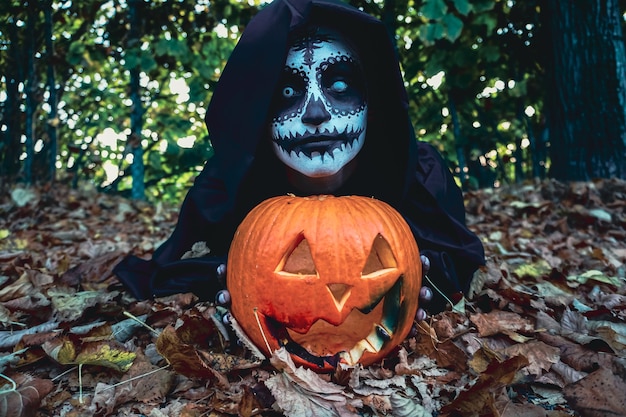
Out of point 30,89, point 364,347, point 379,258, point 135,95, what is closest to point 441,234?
point 379,258

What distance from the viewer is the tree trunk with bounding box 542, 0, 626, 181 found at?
14.1 feet

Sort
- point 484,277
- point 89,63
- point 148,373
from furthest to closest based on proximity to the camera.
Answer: point 89,63 < point 484,277 < point 148,373

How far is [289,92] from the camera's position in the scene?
1803 mm

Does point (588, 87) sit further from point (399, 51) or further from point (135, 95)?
point (135, 95)

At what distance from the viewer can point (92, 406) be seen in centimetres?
131

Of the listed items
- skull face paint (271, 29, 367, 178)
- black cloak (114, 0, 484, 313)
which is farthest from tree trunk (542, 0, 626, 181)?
skull face paint (271, 29, 367, 178)

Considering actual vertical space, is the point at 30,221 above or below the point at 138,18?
below

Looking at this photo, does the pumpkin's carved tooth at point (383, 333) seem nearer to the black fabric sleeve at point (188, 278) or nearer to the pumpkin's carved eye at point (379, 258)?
the pumpkin's carved eye at point (379, 258)

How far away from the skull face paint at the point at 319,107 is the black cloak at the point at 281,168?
0.23ft

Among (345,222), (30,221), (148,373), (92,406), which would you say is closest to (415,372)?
(345,222)

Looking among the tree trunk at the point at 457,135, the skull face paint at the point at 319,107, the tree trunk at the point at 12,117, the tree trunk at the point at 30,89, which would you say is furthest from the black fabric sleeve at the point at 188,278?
the tree trunk at the point at 12,117

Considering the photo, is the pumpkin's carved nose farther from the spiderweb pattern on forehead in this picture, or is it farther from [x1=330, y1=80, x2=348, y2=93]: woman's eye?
the spiderweb pattern on forehead

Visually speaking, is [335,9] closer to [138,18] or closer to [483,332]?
[483,332]

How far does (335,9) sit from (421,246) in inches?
40.2
